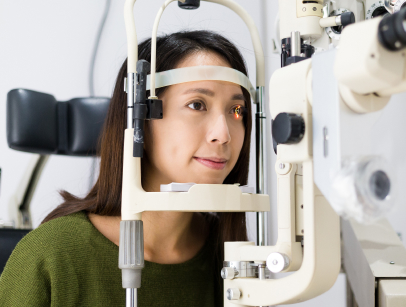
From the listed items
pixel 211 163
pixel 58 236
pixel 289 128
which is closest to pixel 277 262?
pixel 289 128

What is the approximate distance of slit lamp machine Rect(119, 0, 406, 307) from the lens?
0.46m

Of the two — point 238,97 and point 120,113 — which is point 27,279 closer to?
point 120,113

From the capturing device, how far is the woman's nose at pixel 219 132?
92cm

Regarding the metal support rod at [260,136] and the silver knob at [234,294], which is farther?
the metal support rod at [260,136]

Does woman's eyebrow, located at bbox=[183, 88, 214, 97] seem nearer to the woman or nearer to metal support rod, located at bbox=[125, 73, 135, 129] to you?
the woman

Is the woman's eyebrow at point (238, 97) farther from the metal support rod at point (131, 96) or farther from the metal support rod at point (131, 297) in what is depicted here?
the metal support rod at point (131, 297)

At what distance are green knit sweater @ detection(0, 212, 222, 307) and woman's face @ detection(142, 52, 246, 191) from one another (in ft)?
0.89


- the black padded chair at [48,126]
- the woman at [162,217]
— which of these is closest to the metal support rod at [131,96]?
the woman at [162,217]

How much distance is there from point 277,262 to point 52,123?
0.96 m

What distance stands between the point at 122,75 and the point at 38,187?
3.07ft

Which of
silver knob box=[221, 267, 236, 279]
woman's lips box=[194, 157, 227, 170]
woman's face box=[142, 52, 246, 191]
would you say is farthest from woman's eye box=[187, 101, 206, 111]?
silver knob box=[221, 267, 236, 279]

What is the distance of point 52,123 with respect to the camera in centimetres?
136

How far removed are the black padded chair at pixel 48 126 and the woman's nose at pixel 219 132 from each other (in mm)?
578

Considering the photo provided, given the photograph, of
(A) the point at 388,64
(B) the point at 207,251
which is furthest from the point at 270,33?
(A) the point at 388,64
